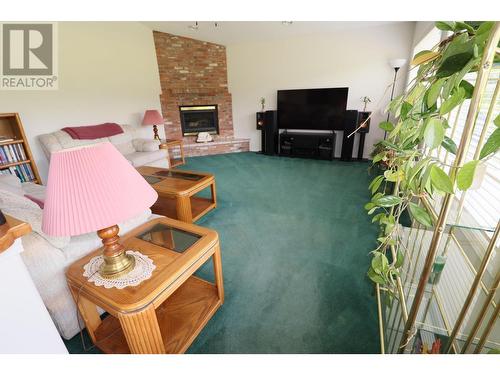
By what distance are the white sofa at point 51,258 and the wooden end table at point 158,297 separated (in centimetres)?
10

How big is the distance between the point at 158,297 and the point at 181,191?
4.54 feet

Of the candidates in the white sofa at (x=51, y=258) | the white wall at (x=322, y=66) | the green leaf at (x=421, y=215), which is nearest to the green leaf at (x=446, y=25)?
the green leaf at (x=421, y=215)

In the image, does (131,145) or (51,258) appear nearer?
(51,258)

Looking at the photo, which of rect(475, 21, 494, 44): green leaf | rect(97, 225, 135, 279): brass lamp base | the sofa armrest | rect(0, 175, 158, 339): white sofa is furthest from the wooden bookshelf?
rect(475, 21, 494, 44): green leaf

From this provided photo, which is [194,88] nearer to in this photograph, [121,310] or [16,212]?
[16,212]

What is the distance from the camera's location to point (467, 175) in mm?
442

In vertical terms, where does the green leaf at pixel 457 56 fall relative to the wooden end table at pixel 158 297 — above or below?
above

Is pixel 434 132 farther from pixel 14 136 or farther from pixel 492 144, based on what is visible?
pixel 14 136

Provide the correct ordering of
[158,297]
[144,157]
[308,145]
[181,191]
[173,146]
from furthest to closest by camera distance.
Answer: [173,146]
[308,145]
[144,157]
[181,191]
[158,297]

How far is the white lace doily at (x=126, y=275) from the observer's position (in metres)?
1.01

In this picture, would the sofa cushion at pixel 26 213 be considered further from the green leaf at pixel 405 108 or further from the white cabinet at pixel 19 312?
the green leaf at pixel 405 108

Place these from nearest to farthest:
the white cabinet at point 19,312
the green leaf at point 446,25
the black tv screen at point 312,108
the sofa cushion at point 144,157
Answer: the green leaf at point 446,25 < the white cabinet at point 19,312 < the sofa cushion at point 144,157 < the black tv screen at point 312,108

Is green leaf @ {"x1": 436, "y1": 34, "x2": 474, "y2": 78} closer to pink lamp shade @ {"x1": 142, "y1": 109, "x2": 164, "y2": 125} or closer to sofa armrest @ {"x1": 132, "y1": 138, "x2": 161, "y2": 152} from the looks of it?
sofa armrest @ {"x1": 132, "y1": 138, "x2": 161, "y2": 152}

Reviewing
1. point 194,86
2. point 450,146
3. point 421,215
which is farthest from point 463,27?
point 194,86
